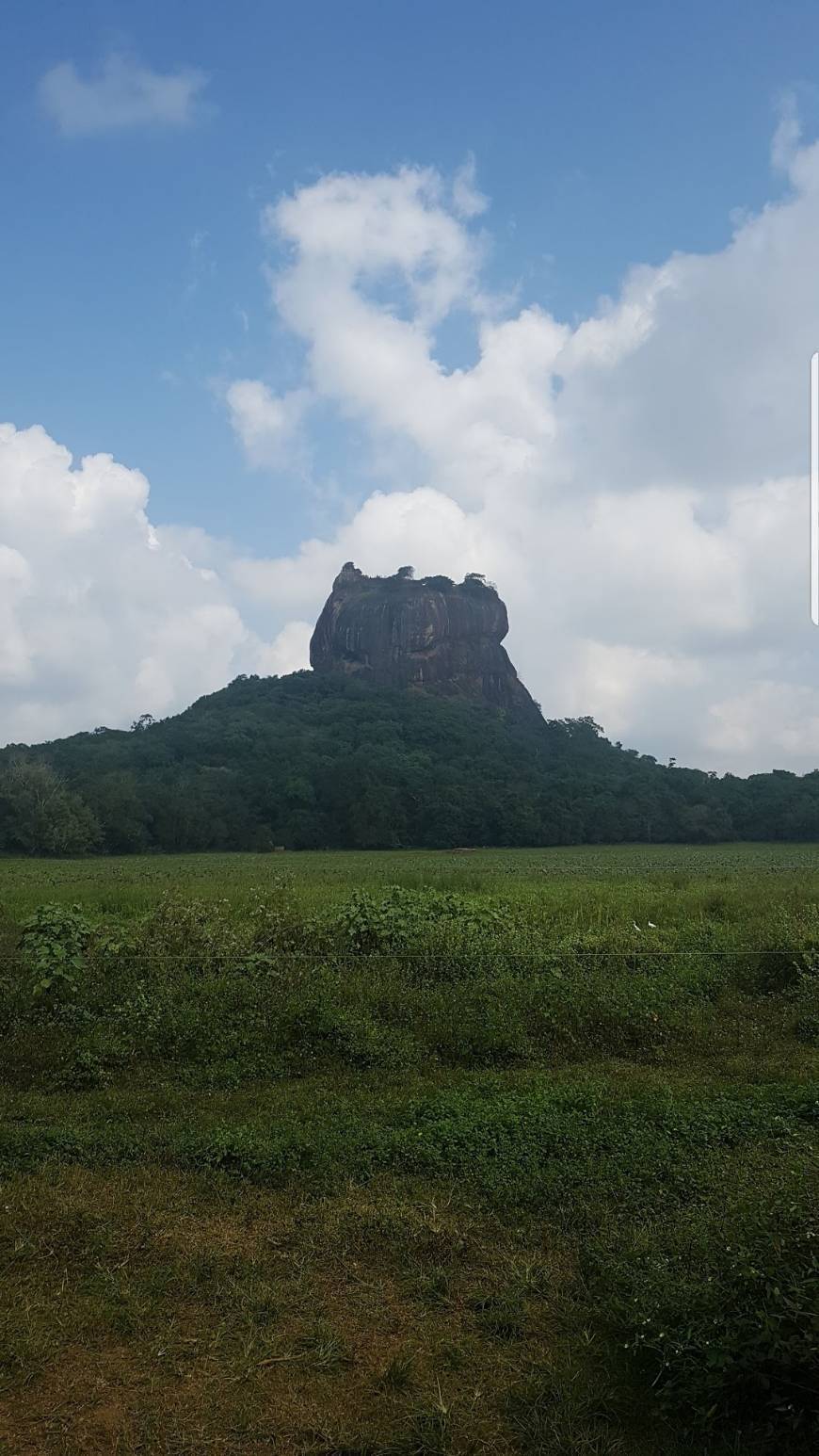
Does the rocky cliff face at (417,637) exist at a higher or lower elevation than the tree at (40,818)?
higher

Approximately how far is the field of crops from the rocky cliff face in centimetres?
8378

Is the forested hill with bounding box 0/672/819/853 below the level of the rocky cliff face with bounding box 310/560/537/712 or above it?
below

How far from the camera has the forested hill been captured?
42125 millimetres

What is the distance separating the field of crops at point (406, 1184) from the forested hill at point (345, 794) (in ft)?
105

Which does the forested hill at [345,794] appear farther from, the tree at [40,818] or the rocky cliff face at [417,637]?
the rocky cliff face at [417,637]

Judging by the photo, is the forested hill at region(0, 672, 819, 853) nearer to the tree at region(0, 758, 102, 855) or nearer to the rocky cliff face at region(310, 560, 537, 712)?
the tree at region(0, 758, 102, 855)

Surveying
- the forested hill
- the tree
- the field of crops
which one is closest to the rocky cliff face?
the forested hill

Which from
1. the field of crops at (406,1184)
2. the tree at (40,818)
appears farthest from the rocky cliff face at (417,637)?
the field of crops at (406,1184)

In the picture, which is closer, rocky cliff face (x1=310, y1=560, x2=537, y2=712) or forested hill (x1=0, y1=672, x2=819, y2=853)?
forested hill (x1=0, y1=672, x2=819, y2=853)

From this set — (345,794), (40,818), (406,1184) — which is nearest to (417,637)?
(345,794)

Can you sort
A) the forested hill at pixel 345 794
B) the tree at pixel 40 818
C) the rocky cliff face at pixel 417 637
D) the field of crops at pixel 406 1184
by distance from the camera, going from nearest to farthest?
the field of crops at pixel 406 1184
the tree at pixel 40 818
the forested hill at pixel 345 794
the rocky cliff face at pixel 417 637

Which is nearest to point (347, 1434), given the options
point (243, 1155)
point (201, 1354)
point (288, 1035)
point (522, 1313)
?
point (201, 1354)

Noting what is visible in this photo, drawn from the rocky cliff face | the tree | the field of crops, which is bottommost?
the field of crops

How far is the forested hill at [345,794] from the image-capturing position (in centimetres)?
4212
